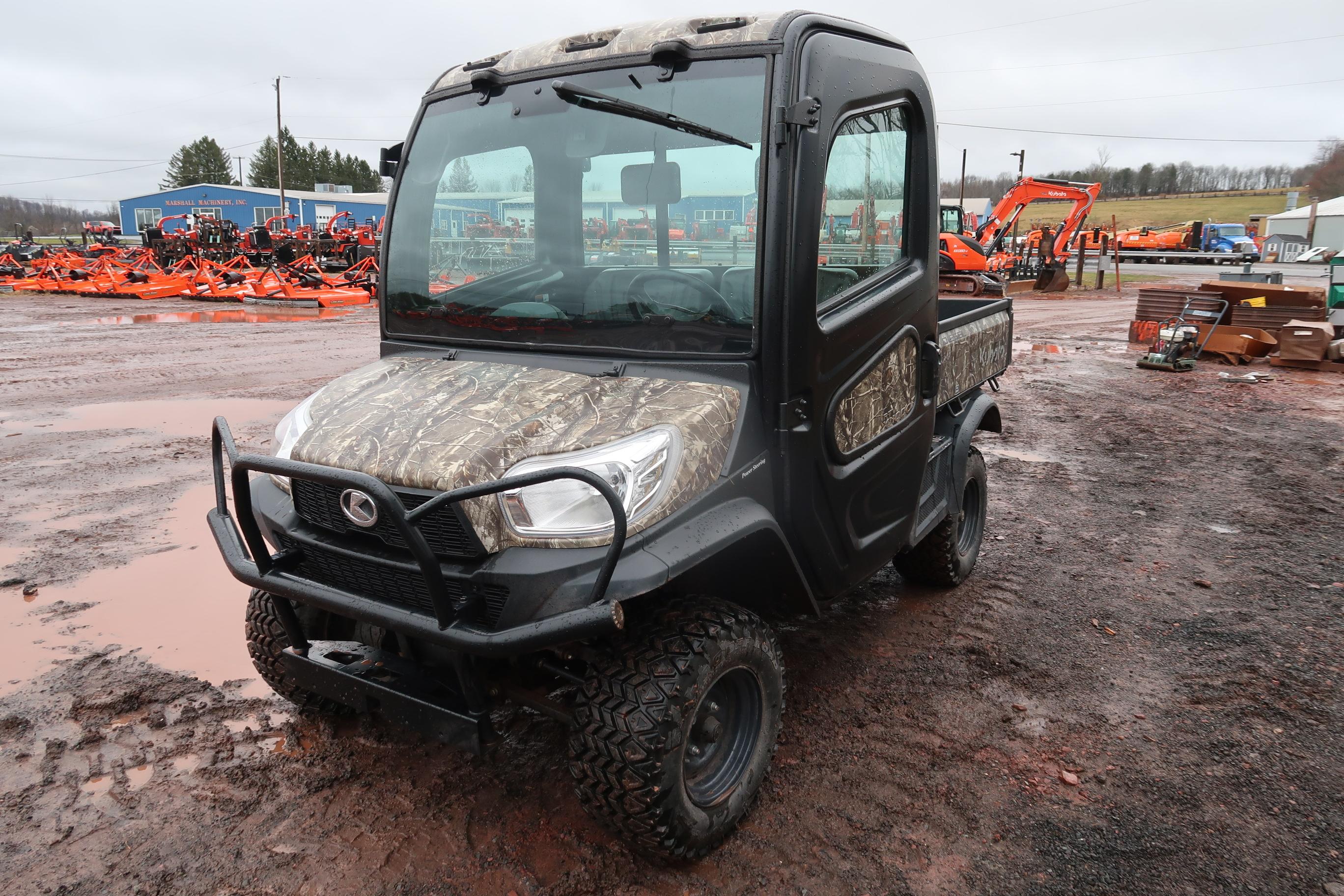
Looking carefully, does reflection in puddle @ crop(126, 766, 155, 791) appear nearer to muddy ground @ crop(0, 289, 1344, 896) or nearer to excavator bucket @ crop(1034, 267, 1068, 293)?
muddy ground @ crop(0, 289, 1344, 896)

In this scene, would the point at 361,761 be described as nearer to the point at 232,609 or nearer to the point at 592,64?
the point at 232,609

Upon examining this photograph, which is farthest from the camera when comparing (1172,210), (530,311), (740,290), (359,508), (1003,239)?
(1172,210)

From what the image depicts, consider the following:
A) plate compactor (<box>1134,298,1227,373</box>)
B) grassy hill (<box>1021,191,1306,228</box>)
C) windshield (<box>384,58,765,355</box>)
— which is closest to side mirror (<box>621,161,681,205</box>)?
windshield (<box>384,58,765,355</box>)

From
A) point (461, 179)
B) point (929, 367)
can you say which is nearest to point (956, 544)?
point (929, 367)

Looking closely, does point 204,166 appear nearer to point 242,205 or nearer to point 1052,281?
point 242,205

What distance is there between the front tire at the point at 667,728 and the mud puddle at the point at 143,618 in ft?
6.49

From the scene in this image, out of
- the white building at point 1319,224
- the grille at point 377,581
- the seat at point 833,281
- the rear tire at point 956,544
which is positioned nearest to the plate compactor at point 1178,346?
the rear tire at point 956,544

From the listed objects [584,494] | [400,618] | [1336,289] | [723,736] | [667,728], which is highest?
[1336,289]

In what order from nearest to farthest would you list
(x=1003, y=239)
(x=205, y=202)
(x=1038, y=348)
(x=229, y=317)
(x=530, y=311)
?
(x=530, y=311) → (x=1038, y=348) → (x=229, y=317) → (x=1003, y=239) → (x=205, y=202)

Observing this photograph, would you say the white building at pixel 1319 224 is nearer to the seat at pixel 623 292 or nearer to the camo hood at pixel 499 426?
the seat at pixel 623 292

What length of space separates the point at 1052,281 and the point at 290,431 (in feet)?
86.4

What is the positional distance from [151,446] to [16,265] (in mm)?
24869

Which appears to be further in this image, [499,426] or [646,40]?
[646,40]

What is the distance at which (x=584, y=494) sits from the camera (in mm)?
2307
